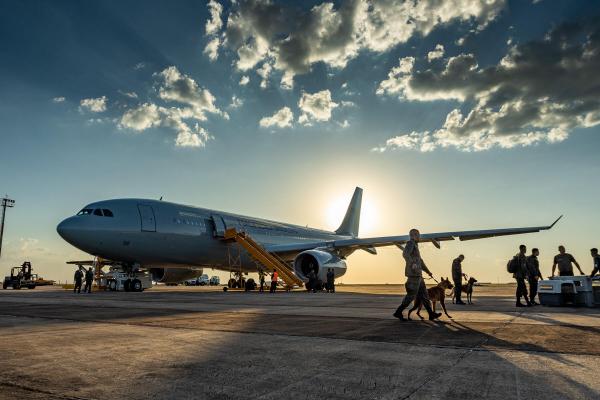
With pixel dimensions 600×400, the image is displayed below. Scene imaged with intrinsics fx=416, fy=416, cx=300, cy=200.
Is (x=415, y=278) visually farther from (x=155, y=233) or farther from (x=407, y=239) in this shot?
(x=407, y=239)

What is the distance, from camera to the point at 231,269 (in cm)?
2481

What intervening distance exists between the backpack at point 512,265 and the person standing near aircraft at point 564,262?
4.45 feet

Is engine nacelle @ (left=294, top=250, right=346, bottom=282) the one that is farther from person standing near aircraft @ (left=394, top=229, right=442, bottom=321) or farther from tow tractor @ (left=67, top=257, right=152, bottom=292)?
person standing near aircraft @ (left=394, top=229, right=442, bottom=321)

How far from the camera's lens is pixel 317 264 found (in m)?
20.9

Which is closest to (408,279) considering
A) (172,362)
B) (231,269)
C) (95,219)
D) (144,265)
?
(172,362)

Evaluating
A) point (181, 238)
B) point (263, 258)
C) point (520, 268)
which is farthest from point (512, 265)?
point (181, 238)

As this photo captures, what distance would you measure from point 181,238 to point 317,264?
6.85 m

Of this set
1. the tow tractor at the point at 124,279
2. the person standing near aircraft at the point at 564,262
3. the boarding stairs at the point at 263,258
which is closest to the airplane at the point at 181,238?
the boarding stairs at the point at 263,258

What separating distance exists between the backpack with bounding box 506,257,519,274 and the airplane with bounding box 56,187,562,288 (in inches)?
224

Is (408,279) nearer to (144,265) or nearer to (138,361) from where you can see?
(138,361)

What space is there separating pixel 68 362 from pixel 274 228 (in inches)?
970

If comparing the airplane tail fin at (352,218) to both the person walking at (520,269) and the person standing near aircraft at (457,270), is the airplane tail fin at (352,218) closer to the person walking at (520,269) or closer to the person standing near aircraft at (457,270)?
the person standing near aircraft at (457,270)

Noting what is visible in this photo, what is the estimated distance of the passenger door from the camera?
62.2 feet

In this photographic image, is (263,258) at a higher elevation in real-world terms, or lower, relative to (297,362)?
higher
